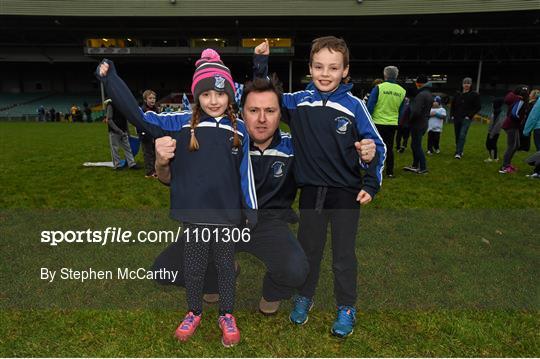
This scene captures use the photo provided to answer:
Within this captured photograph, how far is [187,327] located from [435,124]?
9.40 metres

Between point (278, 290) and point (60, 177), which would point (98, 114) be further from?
point (278, 290)

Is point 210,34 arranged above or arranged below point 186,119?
above

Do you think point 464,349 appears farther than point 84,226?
No

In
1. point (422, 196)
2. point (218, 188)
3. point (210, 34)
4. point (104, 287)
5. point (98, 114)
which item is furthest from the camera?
point (210, 34)

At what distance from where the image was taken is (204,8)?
3269 cm

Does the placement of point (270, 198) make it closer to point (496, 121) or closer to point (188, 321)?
point (188, 321)

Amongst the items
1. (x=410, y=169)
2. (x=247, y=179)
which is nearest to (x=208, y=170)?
(x=247, y=179)

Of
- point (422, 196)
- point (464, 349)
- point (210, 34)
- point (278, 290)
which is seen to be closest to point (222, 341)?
point (278, 290)

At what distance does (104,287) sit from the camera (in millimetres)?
3465

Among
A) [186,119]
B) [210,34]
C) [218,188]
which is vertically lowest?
[218,188]

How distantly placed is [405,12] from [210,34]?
18.2 meters

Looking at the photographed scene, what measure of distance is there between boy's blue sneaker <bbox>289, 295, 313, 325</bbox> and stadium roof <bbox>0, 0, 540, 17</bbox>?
32.8m

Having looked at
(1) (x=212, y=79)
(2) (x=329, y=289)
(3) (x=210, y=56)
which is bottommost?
(2) (x=329, y=289)

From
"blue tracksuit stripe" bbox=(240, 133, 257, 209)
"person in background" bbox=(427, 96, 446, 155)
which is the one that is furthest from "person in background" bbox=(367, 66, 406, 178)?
"blue tracksuit stripe" bbox=(240, 133, 257, 209)
